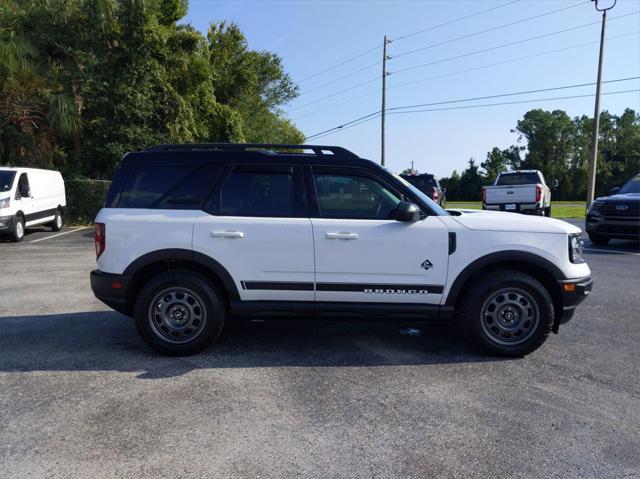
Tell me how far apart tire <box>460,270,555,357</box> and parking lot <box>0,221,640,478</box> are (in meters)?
0.17

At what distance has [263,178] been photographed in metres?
4.68

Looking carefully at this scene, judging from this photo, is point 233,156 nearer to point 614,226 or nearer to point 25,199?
point 614,226

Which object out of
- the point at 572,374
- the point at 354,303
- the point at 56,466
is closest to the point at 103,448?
the point at 56,466

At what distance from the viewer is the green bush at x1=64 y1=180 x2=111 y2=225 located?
18516 millimetres

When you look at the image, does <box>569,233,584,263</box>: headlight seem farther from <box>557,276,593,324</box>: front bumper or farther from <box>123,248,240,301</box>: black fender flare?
<box>123,248,240,301</box>: black fender flare

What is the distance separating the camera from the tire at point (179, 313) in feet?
14.9

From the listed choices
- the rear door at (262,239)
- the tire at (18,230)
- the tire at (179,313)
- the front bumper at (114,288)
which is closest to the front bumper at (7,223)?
the tire at (18,230)

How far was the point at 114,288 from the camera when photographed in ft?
15.1

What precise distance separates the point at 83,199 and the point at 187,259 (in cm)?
1611

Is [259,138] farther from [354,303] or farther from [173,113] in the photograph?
[354,303]

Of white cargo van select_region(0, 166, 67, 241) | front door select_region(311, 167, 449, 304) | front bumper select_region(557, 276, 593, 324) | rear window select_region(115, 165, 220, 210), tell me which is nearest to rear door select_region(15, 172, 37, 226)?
white cargo van select_region(0, 166, 67, 241)

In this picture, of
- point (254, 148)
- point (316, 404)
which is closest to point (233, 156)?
point (254, 148)

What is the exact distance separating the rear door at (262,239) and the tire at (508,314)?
1515 mm

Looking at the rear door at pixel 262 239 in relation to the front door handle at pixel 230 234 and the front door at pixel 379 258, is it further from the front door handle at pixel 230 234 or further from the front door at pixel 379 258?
the front door at pixel 379 258
